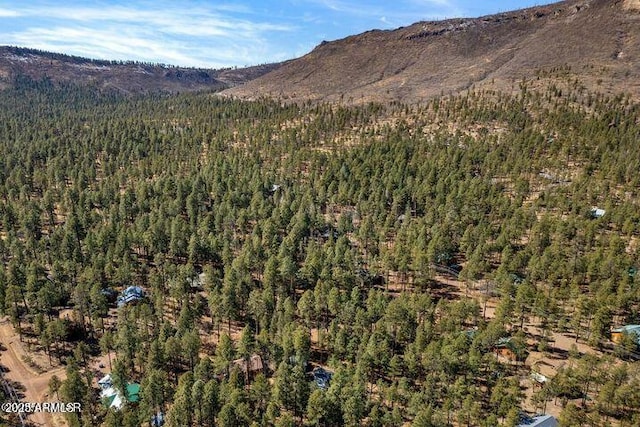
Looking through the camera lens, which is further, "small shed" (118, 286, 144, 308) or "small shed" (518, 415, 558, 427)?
"small shed" (118, 286, 144, 308)

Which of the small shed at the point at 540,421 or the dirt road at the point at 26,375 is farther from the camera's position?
the dirt road at the point at 26,375

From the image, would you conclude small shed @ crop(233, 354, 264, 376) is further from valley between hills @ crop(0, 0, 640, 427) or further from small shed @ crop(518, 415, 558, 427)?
small shed @ crop(518, 415, 558, 427)

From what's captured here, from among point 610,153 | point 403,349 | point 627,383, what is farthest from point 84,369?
point 610,153

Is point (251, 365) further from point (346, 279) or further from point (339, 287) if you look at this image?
point (339, 287)

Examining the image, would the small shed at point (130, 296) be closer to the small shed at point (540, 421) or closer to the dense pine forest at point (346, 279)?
the dense pine forest at point (346, 279)

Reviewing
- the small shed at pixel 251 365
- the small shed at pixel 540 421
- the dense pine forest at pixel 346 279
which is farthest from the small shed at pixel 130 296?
the small shed at pixel 540 421

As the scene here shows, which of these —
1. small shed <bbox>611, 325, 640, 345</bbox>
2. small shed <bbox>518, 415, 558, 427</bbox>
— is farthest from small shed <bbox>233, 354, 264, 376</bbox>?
small shed <bbox>611, 325, 640, 345</bbox>
